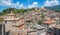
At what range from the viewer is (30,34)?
2953 mm

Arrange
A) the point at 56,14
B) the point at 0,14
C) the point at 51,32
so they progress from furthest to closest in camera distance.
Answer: the point at 0,14 → the point at 56,14 → the point at 51,32

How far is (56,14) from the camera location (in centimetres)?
621

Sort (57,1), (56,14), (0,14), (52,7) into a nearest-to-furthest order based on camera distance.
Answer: (57,1) → (52,7) → (56,14) → (0,14)

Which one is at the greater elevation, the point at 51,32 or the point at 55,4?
the point at 55,4

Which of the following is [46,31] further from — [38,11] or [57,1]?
[38,11]

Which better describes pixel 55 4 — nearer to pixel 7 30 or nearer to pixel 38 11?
pixel 38 11

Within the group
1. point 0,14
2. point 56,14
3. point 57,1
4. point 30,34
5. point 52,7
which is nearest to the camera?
point 30,34

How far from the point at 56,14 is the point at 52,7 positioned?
1.87 ft

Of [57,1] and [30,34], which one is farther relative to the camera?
[57,1]

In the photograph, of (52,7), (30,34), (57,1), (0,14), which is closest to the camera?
(30,34)

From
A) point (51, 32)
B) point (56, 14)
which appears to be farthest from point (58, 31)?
point (56, 14)

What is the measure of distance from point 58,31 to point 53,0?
240cm

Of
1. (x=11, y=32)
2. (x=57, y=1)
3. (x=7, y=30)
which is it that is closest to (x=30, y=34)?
(x=11, y=32)

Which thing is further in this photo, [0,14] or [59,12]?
[0,14]
